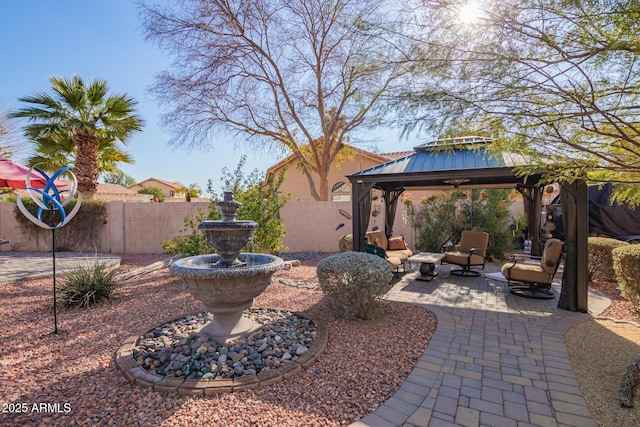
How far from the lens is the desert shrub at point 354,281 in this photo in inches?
157

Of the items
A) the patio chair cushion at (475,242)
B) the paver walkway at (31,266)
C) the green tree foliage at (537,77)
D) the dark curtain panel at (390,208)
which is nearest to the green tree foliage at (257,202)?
the paver walkway at (31,266)

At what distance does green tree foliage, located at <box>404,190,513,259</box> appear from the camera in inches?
371

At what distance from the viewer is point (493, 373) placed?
288 cm

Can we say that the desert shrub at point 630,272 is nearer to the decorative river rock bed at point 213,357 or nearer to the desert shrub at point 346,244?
the decorative river rock bed at point 213,357

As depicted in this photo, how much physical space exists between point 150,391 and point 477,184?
8.53 meters

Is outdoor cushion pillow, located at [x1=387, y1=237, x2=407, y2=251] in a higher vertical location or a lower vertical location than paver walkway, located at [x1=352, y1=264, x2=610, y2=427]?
higher

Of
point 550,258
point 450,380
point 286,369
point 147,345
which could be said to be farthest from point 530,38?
point 147,345

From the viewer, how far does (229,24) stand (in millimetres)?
10430

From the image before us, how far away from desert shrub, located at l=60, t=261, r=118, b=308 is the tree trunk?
7024 mm

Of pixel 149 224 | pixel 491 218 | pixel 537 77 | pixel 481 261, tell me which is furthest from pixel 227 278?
pixel 149 224

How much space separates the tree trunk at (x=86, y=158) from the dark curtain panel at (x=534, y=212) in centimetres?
1393

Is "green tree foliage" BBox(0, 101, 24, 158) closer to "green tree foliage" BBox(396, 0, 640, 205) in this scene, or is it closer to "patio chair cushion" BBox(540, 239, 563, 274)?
"green tree foliage" BBox(396, 0, 640, 205)

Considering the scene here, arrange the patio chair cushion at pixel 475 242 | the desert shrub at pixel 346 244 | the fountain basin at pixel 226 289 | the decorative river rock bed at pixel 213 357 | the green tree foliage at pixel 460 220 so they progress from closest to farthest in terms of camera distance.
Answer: the decorative river rock bed at pixel 213 357, the fountain basin at pixel 226 289, the patio chair cushion at pixel 475 242, the desert shrub at pixel 346 244, the green tree foliage at pixel 460 220

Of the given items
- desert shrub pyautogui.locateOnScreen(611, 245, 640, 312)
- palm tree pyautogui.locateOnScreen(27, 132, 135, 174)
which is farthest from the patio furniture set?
palm tree pyautogui.locateOnScreen(27, 132, 135, 174)
